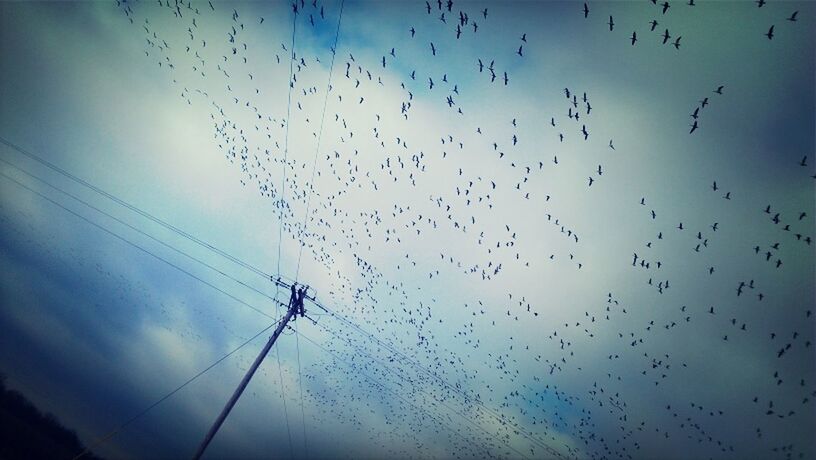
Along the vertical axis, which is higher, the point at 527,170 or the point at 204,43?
the point at 527,170

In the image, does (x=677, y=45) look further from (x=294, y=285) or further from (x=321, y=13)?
(x=294, y=285)

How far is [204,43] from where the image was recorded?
34.9 feet

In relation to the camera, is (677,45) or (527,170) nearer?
(677,45)

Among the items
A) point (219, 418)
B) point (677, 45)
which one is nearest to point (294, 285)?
point (219, 418)

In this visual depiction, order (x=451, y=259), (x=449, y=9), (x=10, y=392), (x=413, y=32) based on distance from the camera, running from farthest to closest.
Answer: (x=10, y=392)
(x=451, y=259)
(x=413, y=32)
(x=449, y=9)

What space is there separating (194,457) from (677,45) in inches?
595

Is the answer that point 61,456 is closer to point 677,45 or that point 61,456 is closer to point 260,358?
point 260,358

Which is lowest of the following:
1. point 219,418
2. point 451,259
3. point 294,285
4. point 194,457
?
point 194,457

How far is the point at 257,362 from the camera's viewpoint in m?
9.52

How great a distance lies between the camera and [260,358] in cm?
958

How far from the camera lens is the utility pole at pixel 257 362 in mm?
8672

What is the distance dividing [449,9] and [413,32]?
107 centimetres

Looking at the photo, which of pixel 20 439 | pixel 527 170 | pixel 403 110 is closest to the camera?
pixel 403 110

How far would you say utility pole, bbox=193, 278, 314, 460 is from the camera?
8672 millimetres
